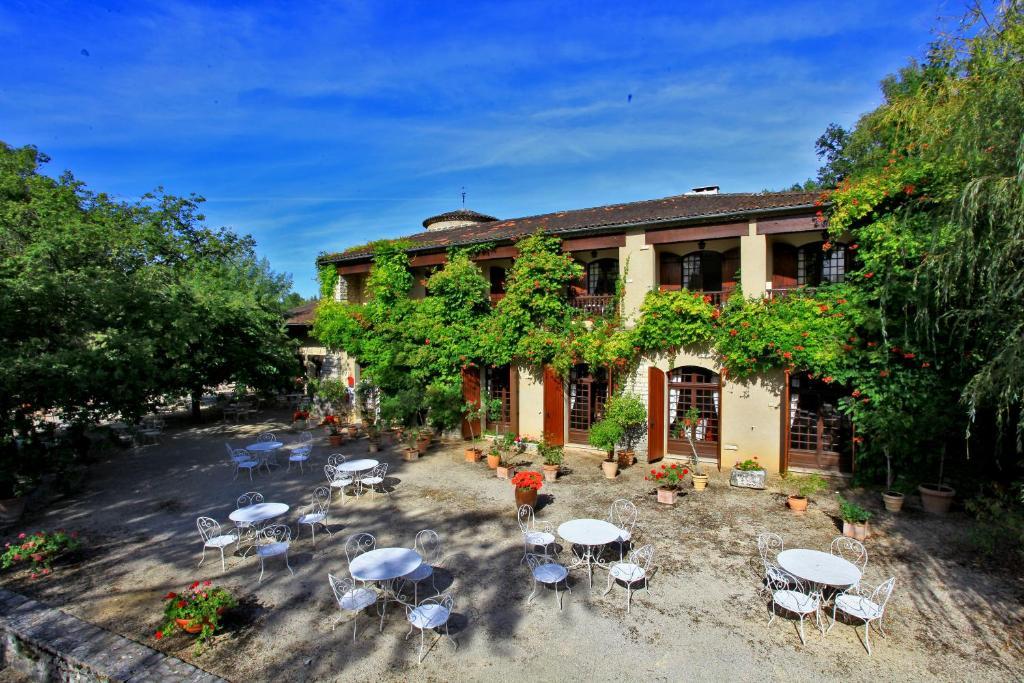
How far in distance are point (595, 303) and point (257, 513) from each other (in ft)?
33.1

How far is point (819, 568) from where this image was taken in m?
6.51

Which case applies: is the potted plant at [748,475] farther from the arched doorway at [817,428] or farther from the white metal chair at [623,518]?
the white metal chair at [623,518]

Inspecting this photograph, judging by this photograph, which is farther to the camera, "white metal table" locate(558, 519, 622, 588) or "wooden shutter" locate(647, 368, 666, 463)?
"wooden shutter" locate(647, 368, 666, 463)

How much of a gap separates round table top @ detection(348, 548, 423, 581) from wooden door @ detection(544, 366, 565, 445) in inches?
325

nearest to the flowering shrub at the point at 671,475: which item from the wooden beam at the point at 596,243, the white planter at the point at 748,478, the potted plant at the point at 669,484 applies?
the potted plant at the point at 669,484

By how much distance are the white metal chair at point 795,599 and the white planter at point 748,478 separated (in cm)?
476

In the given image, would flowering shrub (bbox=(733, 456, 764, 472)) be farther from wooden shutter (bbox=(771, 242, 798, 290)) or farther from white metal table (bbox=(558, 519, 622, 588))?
white metal table (bbox=(558, 519, 622, 588))

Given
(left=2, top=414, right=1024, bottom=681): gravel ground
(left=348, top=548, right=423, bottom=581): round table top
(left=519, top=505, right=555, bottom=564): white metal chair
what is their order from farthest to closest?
1. (left=519, top=505, right=555, bottom=564): white metal chair
2. (left=348, top=548, right=423, bottom=581): round table top
3. (left=2, top=414, right=1024, bottom=681): gravel ground

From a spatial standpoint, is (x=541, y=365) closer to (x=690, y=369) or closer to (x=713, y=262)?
(x=690, y=369)

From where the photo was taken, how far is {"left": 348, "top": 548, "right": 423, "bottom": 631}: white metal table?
637 centimetres

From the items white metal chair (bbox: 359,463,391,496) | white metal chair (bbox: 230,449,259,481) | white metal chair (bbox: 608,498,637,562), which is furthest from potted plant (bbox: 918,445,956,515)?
white metal chair (bbox: 230,449,259,481)

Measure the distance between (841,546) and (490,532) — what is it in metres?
6.12

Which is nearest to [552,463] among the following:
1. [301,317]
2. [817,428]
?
[817,428]

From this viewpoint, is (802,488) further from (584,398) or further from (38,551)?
(38,551)
